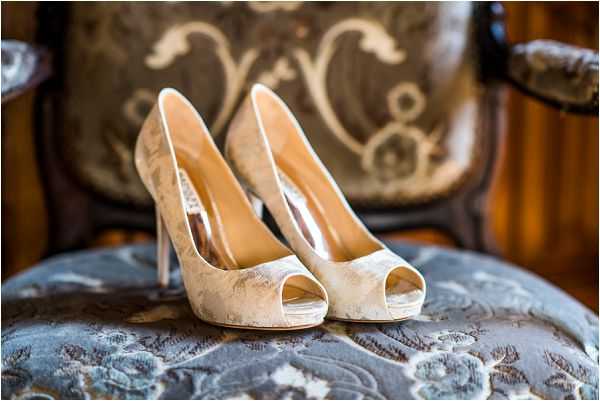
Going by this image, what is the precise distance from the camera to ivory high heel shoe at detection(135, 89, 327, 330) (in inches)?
22.4

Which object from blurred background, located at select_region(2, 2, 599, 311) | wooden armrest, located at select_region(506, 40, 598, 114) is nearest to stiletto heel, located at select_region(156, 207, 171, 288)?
wooden armrest, located at select_region(506, 40, 598, 114)

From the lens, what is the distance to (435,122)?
939 mm

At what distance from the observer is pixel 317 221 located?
778 millimetres

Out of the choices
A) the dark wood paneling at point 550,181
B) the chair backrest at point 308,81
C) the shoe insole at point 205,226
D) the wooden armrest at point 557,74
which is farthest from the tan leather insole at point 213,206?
the dark wood paneling at point 550,181

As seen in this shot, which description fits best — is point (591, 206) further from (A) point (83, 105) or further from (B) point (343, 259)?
(A) point (83, 105)

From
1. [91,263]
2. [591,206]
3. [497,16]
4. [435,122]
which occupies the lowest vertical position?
[591,206]

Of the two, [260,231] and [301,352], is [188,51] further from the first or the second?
[301,352]

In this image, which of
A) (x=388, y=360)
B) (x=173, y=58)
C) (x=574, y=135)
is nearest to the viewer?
(x=388, y=360)

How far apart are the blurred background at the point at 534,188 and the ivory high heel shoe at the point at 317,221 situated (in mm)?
509

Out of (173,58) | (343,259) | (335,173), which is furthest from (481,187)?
(173,58)

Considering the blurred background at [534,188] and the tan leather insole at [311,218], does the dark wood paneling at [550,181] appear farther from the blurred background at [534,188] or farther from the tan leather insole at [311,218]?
the tan leather insole at [311,218]

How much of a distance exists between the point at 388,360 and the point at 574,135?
99cm

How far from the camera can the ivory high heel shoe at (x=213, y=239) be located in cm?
57

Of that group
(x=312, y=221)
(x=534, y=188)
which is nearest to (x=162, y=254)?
(x=312, y=221)
